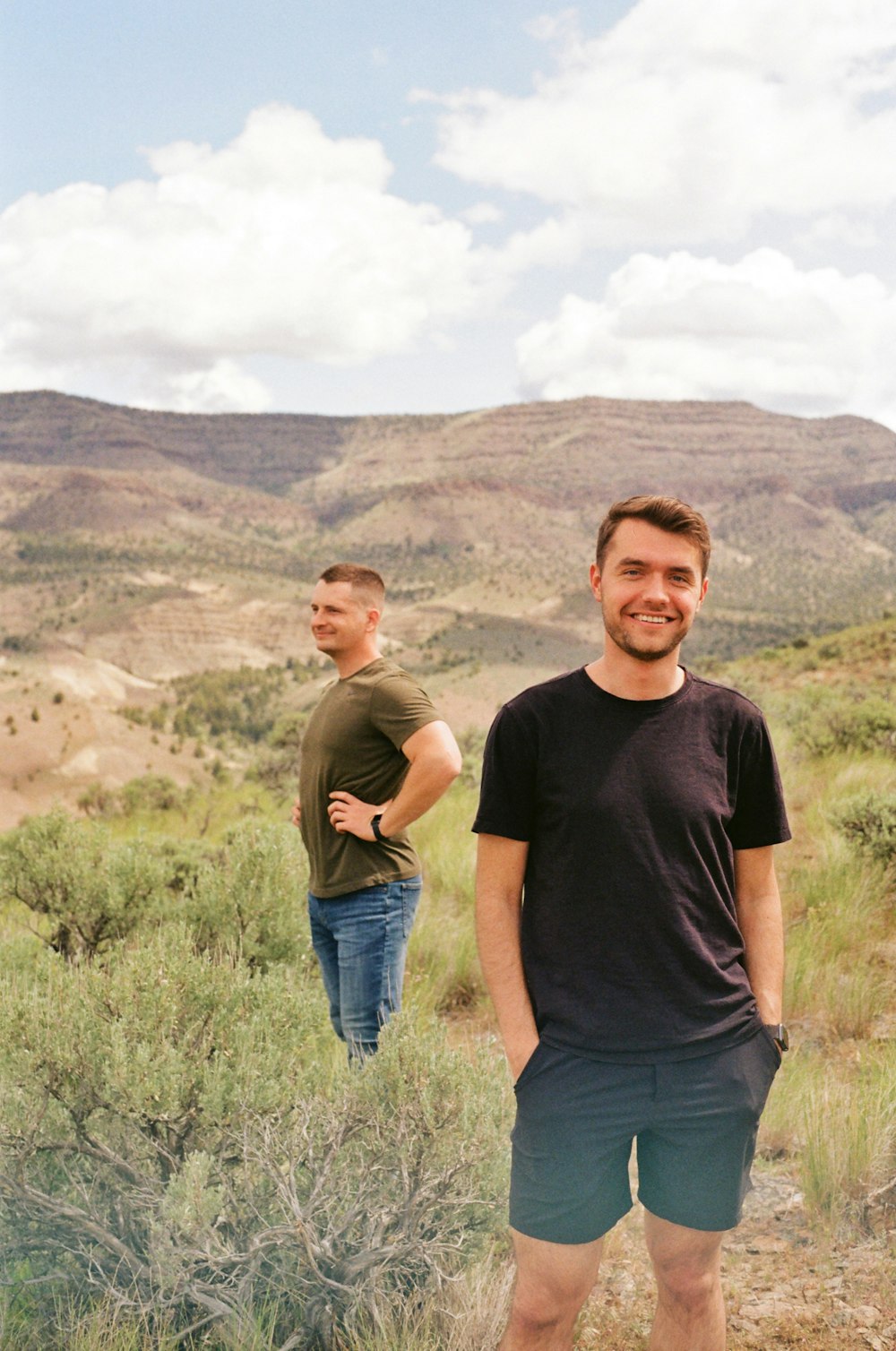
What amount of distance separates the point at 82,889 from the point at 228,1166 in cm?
238

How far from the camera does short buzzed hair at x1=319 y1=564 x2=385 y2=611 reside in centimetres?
351

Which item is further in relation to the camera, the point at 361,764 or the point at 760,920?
the point at 361,764

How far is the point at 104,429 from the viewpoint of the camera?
192 metres

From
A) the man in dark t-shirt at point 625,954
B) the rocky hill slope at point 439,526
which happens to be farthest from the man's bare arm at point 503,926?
the rocky hill slope at point 439,526

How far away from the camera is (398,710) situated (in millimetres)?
3297

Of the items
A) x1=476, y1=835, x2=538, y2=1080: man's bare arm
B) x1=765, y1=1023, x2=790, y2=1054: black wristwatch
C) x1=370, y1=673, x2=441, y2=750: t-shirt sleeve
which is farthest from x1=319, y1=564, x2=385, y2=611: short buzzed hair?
x1=765, y1=1023, x2=790, y2=1054: black wristwatch

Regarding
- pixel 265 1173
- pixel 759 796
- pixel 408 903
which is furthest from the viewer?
pixel 408 903

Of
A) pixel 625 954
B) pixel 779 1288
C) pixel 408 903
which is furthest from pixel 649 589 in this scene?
pixel 779 1288

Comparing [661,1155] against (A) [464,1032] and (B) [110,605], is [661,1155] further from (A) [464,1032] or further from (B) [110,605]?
(B) [110,605]

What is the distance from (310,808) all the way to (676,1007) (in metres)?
1.74

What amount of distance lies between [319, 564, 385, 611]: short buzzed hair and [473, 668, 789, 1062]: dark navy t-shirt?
4.86 feet

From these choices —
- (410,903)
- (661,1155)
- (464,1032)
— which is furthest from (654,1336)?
(464,1032)

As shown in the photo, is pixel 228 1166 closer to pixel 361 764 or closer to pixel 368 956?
pixel 368 956

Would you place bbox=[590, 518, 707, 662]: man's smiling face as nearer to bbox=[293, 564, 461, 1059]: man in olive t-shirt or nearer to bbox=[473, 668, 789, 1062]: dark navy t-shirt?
bbox=[473, 668, 789, 1062]: dark navy t-shirt
